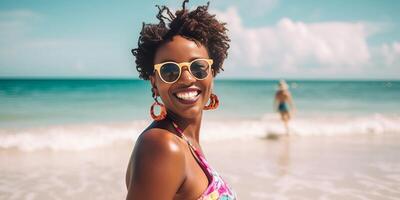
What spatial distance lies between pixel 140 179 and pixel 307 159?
8246mm

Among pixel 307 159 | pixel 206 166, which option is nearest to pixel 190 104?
pixel 206 166

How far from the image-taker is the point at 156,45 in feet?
6.65

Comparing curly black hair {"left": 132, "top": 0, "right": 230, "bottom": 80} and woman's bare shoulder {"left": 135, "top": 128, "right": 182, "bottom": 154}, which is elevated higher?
curly black hair {"left": 132, "top": 0, "right": 230, "bottom": 80}

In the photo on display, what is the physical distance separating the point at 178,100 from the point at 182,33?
0.36 metres

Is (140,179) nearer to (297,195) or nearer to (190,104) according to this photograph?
(190,104)

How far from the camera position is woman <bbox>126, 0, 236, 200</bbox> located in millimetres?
1562

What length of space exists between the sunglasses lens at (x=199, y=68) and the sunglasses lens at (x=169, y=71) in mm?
96

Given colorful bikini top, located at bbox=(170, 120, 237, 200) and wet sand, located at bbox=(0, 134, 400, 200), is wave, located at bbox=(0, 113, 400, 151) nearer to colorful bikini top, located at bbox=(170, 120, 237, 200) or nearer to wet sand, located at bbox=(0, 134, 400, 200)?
wet sand, located at bbox=(0, 134, 400, 200)

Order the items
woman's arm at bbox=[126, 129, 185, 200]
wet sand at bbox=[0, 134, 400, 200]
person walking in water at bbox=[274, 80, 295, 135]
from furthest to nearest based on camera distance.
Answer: person walking in water at bbox=[274, 80, 295, 135], wet sand at bbox=[0, 134, 400, 200], woman's arm at bbox=[126, 129, 185, 200]

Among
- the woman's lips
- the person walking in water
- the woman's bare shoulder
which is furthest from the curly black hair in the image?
the person walking in water

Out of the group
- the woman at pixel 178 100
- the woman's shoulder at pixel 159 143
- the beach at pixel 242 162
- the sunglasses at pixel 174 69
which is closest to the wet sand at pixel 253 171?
the beach at pixel 242 162

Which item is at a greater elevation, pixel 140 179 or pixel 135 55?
pixel 135 55

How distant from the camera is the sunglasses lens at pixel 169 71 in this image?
192 cm

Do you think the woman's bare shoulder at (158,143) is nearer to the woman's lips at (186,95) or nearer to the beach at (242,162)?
the woman's lips at (186,95)
